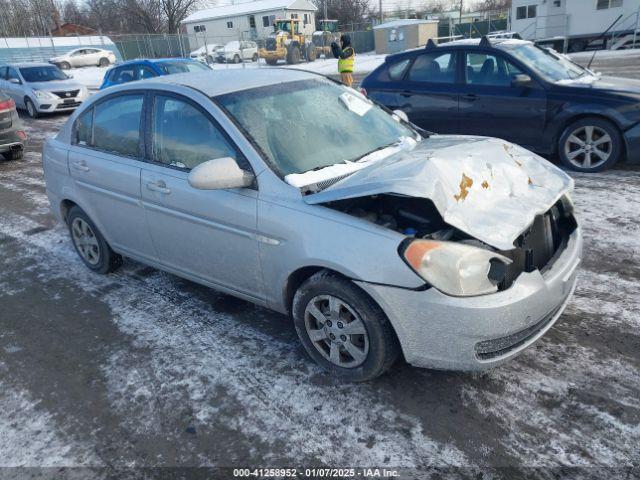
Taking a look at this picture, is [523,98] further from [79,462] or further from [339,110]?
[79,462]

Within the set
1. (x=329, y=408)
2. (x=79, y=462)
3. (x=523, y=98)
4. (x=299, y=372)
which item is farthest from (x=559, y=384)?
(x=523, y=98)

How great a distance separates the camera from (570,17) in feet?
92.5

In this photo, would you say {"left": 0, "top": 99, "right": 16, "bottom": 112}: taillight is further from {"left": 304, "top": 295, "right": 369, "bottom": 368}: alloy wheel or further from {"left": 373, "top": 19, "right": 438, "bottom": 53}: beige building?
{"left": 373, "top": 19, "right": 438, "bottom": 53}: beige building

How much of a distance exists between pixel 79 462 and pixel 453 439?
6.32 feet

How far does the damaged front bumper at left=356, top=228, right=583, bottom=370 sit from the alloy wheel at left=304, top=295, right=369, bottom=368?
249 mm

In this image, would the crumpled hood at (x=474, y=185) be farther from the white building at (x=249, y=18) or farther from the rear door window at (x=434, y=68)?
the white building at (x=249, y=18)

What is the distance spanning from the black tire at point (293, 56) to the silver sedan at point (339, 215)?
29.8 metres

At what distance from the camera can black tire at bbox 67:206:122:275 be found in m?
4.54

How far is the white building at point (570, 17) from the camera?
26.3 m

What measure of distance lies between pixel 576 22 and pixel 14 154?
29.4m

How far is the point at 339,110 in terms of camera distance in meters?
3.78

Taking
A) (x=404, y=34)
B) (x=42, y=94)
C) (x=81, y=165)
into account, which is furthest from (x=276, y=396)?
(x=404, y=34)

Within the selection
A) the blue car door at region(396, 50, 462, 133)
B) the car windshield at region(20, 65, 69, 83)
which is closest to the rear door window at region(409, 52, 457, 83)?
the blue car door at region(396, 50, 462, 133)

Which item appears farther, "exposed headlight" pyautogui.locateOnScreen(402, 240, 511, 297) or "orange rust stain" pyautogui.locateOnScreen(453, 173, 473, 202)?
"orange rust stain" pyautogui.locateOnScreen(453, 173, 473, 202)
